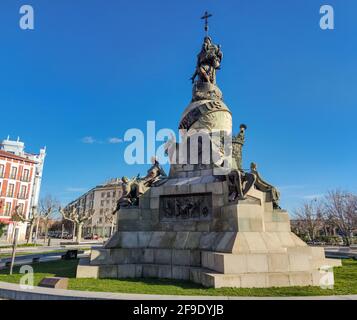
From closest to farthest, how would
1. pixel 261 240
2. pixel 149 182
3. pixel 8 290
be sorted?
pixel 8 290
pixel 261 240
pixel 149 182

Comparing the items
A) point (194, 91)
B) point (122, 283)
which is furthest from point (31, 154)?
point (122, 283)

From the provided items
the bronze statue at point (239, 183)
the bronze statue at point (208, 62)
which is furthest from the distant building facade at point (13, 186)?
the bronze statue at point (239, 183)

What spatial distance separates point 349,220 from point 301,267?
41.4 m

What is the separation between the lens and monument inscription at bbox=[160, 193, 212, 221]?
12.3 metres

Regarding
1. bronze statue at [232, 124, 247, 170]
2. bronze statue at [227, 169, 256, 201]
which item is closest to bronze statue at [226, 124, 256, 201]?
bronze statue at [227, 169, 256, 201]

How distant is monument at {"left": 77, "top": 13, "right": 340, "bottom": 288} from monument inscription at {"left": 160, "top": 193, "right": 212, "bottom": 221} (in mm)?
43

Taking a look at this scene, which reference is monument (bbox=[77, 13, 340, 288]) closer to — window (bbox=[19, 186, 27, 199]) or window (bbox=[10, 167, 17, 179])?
window (bbox=[10, 167, 17, 179])

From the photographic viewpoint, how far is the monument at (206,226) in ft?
29.9

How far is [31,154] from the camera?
82812 mm

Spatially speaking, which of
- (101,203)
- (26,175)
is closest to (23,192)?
(26,175)

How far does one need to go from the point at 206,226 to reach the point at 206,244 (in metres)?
0.99

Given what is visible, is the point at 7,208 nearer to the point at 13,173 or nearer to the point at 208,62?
the point at 13,173

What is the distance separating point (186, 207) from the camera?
12.7 metres
